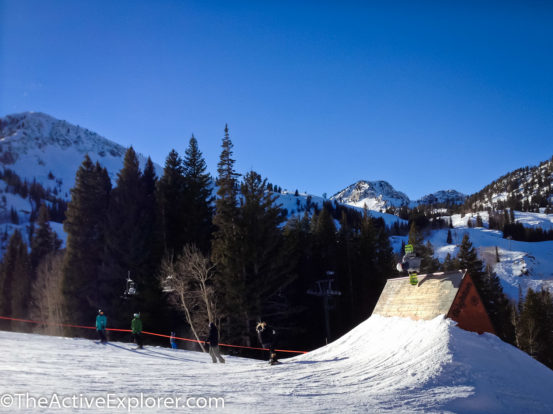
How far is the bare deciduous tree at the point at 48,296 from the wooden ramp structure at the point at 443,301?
38.2 m

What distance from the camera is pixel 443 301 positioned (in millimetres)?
12945

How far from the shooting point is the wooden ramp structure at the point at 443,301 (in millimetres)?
12422

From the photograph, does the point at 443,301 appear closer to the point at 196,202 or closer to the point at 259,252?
the point at 259,252

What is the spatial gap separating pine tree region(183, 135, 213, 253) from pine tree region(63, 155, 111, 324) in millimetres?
8932

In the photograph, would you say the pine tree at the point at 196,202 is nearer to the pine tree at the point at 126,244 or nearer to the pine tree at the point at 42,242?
the pine tree at the point at 126,244

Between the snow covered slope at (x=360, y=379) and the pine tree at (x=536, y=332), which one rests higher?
the snow covered slope at (x=360, y=379)

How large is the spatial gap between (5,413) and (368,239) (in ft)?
150

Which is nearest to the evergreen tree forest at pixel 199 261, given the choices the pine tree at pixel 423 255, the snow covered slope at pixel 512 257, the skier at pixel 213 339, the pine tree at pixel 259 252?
the pine tree at pixel 259 252

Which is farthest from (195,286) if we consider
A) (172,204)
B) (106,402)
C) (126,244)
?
(106,402)

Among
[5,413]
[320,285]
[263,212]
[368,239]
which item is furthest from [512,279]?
[5,413]

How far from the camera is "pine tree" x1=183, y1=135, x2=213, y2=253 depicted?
38.2m

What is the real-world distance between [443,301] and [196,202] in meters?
31.0

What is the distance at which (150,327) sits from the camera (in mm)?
33531

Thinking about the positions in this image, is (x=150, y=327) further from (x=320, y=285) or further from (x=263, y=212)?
(x=320, y=285)
